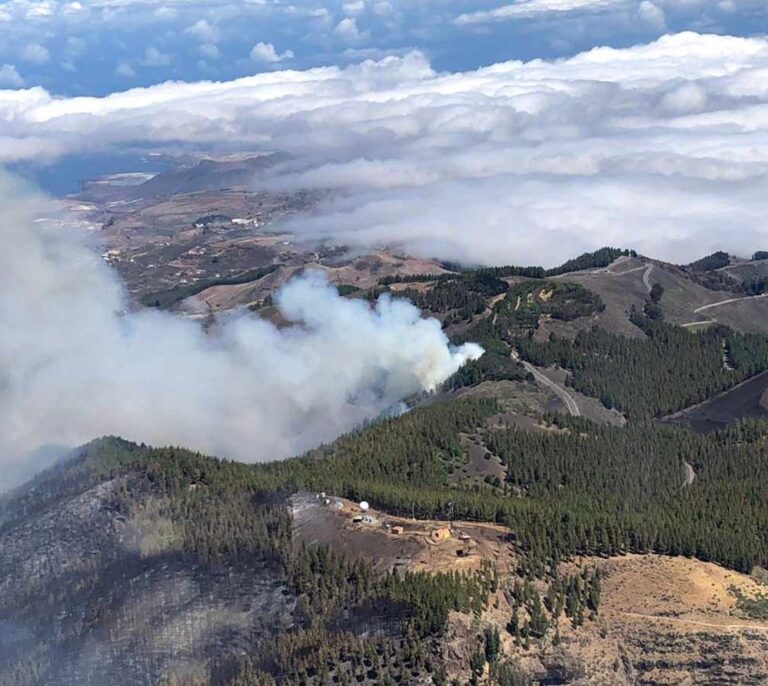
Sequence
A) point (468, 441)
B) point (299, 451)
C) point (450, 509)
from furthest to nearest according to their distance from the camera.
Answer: point (299, 451) < point (468, 441) < point (450, 509)

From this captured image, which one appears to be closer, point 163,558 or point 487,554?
point 487,554

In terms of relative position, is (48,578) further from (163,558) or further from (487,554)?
(487,554)

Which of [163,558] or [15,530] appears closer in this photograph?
→ [163,558]

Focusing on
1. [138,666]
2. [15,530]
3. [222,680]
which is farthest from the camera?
[15,530]

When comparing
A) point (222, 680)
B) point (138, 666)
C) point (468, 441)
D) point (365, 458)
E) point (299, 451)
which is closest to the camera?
point (222, 680)

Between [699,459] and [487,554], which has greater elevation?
[487,554]

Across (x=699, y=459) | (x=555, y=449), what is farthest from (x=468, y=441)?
(x=699, y=459)

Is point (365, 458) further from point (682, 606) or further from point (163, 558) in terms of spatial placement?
point (682, 606)

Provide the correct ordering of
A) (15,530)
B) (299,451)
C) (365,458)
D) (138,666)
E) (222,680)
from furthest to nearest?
(299,451) < (365,458) < (15,530) < (138,666) < (222,680)

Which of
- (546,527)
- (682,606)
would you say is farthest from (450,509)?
(682,606)
